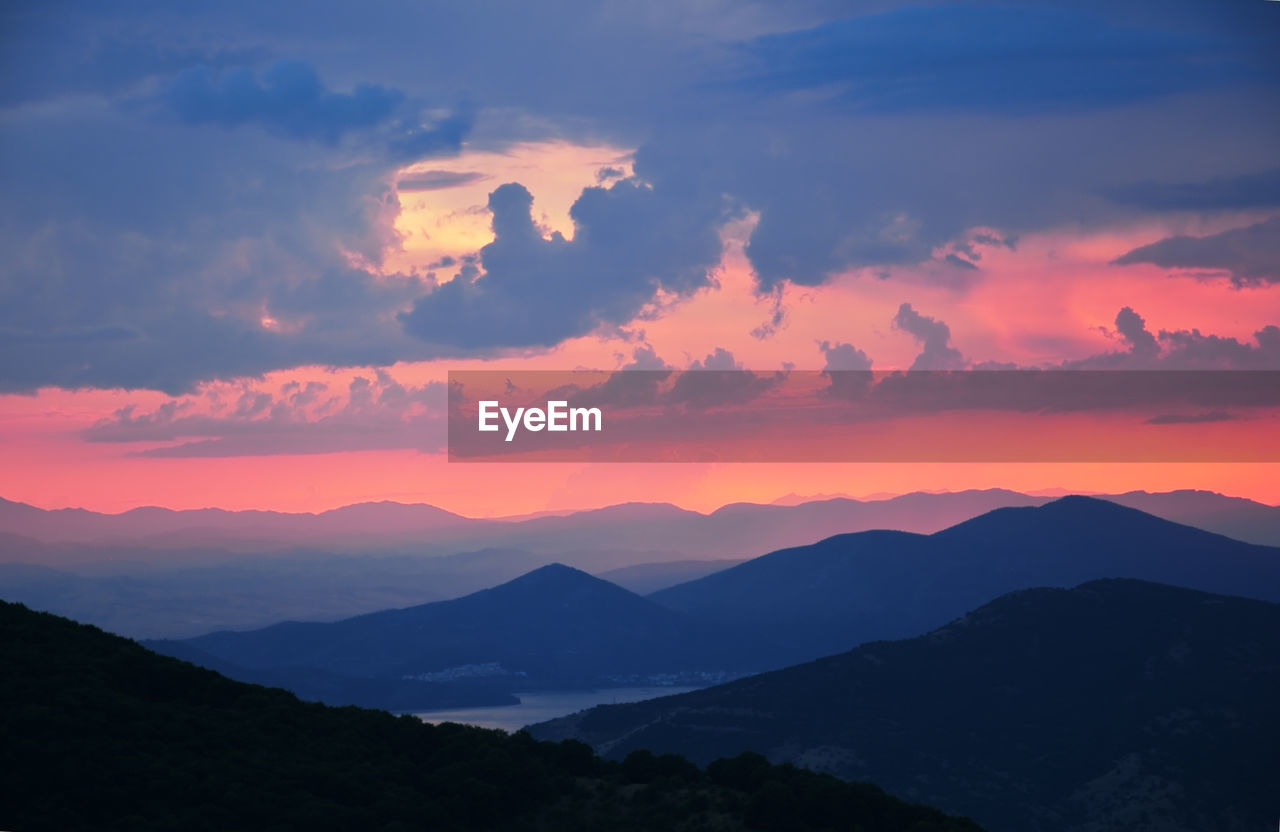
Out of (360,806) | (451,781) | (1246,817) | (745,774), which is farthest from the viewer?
(1246,817)

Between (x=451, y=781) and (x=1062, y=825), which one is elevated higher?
(x=451, y=781)

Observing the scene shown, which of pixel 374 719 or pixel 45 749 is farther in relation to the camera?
pixel 374 719

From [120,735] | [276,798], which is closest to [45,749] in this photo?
[120,735]

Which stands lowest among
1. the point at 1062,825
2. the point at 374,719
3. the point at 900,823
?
the point at 1062,825

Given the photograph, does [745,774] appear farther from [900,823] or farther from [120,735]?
[120,735]

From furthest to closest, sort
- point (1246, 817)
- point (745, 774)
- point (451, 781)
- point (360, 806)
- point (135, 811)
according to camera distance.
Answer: point (1246, 817) < point (745, 774) < point (451, 781) < point (360, 806) < point (135, 811)

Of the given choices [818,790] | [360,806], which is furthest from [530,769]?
[818,790]

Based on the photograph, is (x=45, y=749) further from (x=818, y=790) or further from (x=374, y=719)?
(x=818, y=790)
